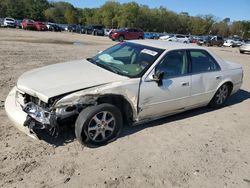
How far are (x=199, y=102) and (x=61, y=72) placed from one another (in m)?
2.85

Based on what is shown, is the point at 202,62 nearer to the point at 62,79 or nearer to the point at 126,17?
the point at 62,79

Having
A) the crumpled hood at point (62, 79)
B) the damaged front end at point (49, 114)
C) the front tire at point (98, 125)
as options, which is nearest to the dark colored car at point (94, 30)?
the crumpled hood at point (62, 79)

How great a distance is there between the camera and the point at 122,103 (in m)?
4.49

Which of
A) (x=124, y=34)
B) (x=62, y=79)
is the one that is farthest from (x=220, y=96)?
(x=124, y=34)

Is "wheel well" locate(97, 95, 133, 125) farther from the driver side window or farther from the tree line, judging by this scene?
the tree line

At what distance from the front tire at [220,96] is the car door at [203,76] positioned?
0.28 metres

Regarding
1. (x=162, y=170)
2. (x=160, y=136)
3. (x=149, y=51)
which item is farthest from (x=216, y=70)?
(x=162, y=170)

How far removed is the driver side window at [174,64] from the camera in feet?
15.9

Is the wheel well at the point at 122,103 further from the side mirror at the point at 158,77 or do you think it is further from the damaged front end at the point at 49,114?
the side mirror at the point at 158,77

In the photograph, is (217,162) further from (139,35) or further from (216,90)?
(139,35)

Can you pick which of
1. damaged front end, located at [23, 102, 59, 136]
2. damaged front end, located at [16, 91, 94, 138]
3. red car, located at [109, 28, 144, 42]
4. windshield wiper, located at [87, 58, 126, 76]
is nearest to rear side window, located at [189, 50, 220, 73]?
windshield wiper, located at [87, 58, 126, 76]

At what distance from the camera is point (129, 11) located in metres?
104

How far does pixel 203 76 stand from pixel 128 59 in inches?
62.9

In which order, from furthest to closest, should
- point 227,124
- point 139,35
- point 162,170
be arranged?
1. point 139,35
2. point 227,124
3. point 162,170
